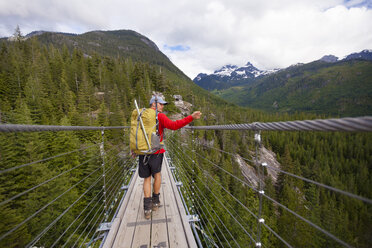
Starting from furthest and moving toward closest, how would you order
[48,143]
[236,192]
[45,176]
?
[236,192]
[48,143]
[45,176]

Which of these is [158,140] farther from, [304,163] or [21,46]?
[304,163]

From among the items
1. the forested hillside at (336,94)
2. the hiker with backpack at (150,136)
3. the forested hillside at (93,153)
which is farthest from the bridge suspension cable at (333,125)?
the forested hillside at (336,94)

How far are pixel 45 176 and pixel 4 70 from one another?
35166mm

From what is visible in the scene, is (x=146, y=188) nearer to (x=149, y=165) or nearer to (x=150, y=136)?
(x=149, y=165)

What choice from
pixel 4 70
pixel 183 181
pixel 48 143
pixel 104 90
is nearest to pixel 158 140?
pixel 183 181

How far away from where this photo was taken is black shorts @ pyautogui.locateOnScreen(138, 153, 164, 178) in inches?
123

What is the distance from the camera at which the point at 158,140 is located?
9.55 feet

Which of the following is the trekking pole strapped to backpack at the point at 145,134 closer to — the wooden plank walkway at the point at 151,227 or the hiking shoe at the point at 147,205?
the hiking shoe at the point at 147,205

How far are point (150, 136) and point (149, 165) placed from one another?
593mm

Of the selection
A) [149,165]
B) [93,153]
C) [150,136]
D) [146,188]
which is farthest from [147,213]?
[93,153]

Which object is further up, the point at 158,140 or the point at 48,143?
the point at 158,140

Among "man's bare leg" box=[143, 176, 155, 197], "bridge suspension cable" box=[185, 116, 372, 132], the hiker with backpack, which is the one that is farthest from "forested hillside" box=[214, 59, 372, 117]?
"bridge suspension cable" box=[185, 116, 372, 132]

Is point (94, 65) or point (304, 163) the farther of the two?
point (304, 163)

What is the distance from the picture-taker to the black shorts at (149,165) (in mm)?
3135
